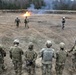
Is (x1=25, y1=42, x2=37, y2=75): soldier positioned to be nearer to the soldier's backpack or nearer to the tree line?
the soldier's backpack

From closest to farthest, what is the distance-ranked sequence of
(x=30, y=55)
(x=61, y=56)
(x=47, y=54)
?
(x=47, y=54) → (x=30, y=55) → (x=61, y=56)

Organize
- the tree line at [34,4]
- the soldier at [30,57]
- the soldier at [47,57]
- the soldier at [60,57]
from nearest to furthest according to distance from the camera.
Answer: the soldier at [47,57] < the soldier at [30,57] < the soldier at [60,57] < the tree line at [34,4]

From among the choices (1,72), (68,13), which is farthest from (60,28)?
(68,13)

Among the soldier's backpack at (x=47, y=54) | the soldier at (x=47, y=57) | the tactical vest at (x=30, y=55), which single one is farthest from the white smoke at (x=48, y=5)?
the soldier's backpack at (x=47, y=54)

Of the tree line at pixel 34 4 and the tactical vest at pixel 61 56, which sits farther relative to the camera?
the tree line at pixel 34 4

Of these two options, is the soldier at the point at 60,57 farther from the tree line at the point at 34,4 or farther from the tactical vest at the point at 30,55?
the tree line at the point at 34,4

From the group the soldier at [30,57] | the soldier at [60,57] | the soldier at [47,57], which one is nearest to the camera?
the soldier at [47,57]

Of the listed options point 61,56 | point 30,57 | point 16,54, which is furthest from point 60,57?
point 16,54

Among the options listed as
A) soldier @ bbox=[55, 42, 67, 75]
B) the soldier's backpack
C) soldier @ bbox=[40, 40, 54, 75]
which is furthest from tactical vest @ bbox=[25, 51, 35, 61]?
soldier @ bbox=[55, 42, 67, 75]

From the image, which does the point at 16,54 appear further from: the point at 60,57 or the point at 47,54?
the point at 60,57

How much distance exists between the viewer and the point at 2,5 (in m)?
43.5

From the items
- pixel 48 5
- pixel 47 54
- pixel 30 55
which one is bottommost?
pixel 48 5

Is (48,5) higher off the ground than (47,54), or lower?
lower

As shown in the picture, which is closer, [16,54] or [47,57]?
[47,57]
